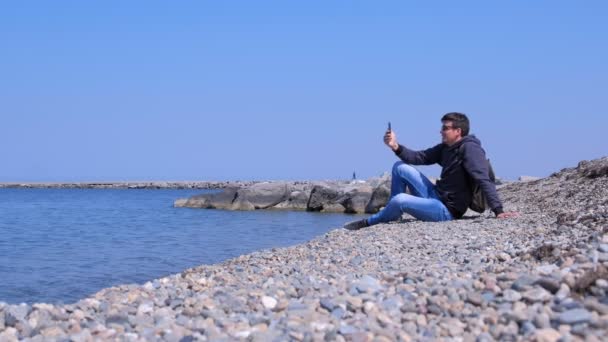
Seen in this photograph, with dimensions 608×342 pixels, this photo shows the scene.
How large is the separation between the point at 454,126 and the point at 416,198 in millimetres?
1058

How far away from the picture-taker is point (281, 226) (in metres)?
21.6

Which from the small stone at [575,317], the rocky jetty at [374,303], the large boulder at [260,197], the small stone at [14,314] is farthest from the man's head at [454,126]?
the large boulder at [260,197]

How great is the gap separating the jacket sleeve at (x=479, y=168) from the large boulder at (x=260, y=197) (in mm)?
25544

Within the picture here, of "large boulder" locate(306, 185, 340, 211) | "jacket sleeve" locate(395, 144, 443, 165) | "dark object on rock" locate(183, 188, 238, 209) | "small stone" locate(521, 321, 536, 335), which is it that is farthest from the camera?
"dark object on rock" locate(183, 188, 238, 209)

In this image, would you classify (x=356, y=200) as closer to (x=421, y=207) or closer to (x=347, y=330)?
(x=421, y=207)

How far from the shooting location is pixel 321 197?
3198 centimetres

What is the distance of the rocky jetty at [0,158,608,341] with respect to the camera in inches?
132

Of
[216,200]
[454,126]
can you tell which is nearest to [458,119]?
[454,126]

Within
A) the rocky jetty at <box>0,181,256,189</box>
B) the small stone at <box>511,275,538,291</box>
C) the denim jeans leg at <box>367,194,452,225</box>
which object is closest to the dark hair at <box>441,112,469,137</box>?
the denim jeans leg at <box>367,194,452,225</box>

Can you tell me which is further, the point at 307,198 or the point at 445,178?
the point at 307,198

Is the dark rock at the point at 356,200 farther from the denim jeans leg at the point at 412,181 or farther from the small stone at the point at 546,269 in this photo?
the small stone at the point at 546,269

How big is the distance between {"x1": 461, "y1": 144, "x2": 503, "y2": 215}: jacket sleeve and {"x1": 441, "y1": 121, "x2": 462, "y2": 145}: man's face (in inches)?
9.7

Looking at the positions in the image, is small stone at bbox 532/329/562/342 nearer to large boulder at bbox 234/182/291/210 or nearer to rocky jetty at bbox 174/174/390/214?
rocky jetty at bbox 174/174/390/214

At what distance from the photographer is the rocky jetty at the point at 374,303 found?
334 cm
